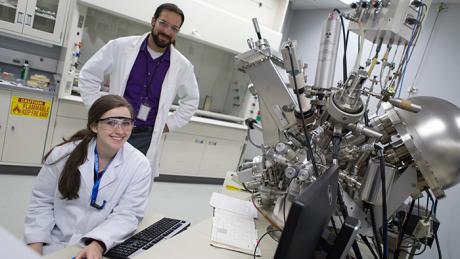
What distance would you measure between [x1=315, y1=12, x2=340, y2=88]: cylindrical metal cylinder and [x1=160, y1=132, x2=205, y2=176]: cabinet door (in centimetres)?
263

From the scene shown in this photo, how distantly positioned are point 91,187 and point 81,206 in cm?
8

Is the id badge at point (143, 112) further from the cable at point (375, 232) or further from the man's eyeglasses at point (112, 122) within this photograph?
the cable at point (375, 232)

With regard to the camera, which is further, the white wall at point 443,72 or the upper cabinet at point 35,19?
the white wall at point 443,72

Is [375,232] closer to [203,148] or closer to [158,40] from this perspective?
[158,40]

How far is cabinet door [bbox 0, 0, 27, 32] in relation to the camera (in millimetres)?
2867

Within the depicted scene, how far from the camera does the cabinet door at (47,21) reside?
2.96 meters

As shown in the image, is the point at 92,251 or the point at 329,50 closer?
the point at 92,251

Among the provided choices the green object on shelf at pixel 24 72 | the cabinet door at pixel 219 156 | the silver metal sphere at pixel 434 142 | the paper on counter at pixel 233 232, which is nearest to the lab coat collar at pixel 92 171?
the paper on counter at pixel 233 232

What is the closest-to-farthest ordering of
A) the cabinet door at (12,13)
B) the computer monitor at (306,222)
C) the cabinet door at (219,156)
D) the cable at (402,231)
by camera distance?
the computer monitor at (306,222), the cable at (402,231), the cabinet door at (12,13), the cabinet door at (219,156)

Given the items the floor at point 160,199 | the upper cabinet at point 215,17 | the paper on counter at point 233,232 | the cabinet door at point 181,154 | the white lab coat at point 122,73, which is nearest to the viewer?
the paper on counter at point 233,232

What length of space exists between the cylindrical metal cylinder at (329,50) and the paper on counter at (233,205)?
2.17 feet

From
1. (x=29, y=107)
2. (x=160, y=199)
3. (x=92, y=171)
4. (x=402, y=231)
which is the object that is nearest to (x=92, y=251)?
(x=92, y=171)

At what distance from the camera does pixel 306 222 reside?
0.60 metres

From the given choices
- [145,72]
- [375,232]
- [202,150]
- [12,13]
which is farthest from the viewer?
[202,150]
